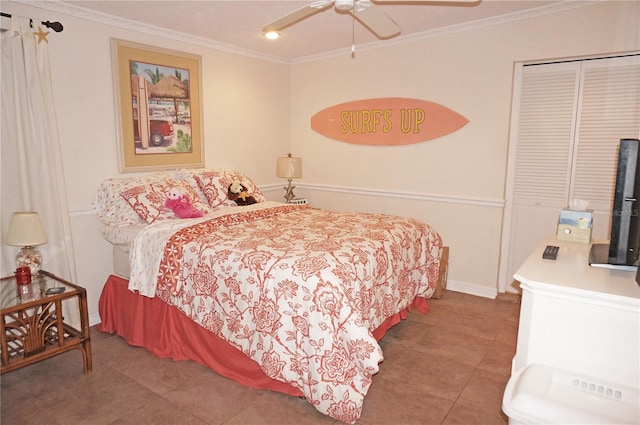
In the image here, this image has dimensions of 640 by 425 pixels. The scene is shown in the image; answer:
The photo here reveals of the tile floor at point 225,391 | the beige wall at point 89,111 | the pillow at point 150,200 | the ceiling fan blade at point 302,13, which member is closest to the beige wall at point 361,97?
the beige wall at point 89,111

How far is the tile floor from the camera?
83.6 inches

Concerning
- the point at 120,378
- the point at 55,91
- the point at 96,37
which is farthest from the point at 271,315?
the point at 96,37

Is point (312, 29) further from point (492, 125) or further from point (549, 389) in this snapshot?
point (549, 389)

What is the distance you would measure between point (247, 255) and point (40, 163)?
1674 mm

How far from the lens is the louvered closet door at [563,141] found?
3174mm

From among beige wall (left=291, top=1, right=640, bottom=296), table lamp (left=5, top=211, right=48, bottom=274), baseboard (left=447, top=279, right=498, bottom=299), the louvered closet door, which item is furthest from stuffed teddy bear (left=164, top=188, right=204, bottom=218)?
the louvered closet door

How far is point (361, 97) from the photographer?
14.5ft

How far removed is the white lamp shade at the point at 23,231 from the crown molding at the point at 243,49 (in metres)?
1.51

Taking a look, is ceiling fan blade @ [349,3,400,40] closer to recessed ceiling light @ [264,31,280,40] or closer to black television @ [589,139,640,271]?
recessed ceiling light @ [264,31,280,40]

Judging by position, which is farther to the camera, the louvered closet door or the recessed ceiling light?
the recessed ceiling light

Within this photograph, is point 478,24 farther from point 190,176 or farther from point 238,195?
point 190,176

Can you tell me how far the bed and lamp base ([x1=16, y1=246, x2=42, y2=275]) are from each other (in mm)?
511

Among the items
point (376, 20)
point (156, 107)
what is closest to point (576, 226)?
point (376, 20)

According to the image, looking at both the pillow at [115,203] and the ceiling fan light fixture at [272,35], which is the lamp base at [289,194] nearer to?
the ceiling fan light fixture at [272,35]
